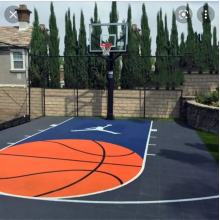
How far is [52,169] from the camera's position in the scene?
23.4 feet

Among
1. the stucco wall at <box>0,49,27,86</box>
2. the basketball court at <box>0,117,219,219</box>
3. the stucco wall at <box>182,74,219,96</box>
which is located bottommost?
the basketball court at <box>0,117,219,219</box>

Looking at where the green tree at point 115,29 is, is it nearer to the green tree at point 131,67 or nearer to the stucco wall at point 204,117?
the green tree at point 131,67

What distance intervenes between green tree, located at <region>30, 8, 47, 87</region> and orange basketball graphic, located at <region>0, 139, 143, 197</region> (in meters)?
9.36

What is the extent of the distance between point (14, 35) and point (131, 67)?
10.4 metres

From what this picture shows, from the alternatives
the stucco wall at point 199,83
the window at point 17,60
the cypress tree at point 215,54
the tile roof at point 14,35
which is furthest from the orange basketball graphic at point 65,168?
the tile roof at point 14,35

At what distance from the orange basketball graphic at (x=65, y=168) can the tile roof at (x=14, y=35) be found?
1221cm

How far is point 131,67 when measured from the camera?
58.1ft

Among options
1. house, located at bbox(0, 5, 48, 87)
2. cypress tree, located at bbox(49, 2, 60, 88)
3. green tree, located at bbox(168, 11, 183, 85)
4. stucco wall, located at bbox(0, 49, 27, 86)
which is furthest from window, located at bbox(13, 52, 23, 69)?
green tree, located at bbox(168, 11, 183, 85)

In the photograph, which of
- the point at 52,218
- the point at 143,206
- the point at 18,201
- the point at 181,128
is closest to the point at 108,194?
the point at 143,206

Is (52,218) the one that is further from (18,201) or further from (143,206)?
(143,206)

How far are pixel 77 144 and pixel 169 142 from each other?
385cm

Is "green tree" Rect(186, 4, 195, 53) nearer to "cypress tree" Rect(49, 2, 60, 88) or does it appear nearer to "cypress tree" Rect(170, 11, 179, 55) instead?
"cypress tree" Rect(170, 11, 179, 55)

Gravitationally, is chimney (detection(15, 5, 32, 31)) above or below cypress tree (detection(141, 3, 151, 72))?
above

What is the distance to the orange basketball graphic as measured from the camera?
591cm
